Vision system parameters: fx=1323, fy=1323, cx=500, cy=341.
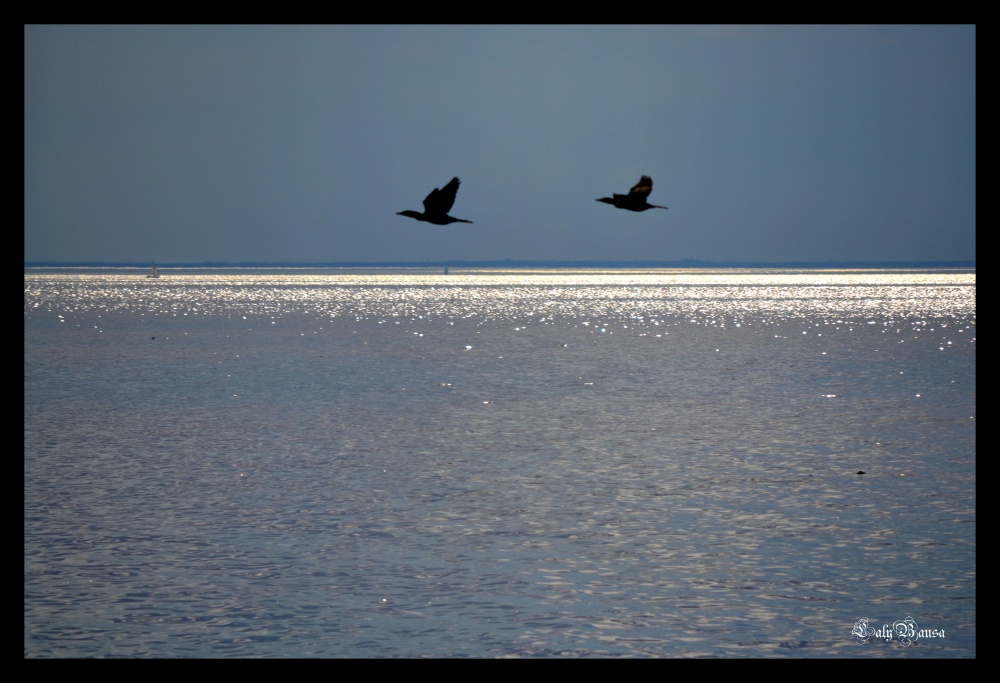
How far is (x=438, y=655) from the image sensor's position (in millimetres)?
8164

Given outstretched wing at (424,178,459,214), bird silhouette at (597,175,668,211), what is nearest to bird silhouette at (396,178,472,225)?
outstretched wing at (424,178,459,214)

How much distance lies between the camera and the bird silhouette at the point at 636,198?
13.4 m

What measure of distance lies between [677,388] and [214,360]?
1302cm

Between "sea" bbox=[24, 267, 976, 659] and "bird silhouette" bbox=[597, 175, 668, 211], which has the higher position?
"bird silhouette" bbox=[597, 175, 668, 211]

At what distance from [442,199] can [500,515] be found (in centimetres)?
335

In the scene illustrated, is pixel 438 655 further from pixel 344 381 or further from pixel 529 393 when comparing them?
pixel 344 381

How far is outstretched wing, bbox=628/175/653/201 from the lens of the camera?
46.2ft

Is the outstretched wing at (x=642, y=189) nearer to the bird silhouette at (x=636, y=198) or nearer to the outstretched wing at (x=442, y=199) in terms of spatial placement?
the bird silhouette at (x=636, y=198)

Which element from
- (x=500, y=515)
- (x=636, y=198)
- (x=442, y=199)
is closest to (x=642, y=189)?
(x=636, y=198)

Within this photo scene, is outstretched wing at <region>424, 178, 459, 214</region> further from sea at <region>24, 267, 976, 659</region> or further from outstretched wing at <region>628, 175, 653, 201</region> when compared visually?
sea at <region>24, 267, 976, 659</region>

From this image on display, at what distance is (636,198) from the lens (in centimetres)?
1395

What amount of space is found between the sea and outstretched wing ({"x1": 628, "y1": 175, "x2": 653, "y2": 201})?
9.97 ft

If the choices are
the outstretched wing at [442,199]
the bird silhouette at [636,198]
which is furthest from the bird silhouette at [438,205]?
the bird silhouette at [636,198]
